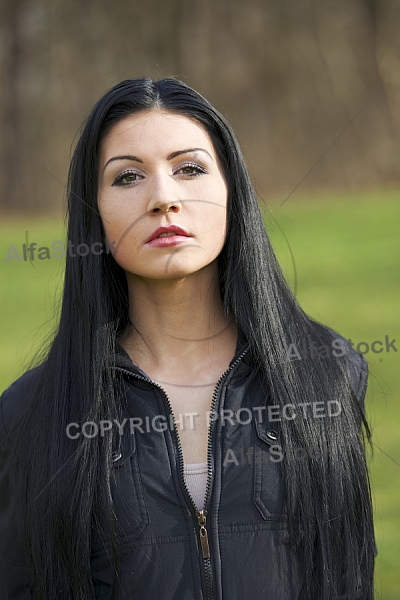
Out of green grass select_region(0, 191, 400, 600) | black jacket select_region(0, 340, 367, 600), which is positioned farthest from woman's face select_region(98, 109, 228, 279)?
green grass select_region(0, 191, 400, 600)

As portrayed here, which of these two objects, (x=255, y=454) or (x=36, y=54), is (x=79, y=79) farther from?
(x=255, y=454)

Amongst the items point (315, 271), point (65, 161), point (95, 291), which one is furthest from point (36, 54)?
point (95, 291)

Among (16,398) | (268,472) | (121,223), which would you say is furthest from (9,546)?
(121,223)

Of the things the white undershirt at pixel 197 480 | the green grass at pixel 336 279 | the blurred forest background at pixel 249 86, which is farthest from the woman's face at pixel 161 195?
the blurred forest background at pixel 249 86

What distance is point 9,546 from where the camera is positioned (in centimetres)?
166

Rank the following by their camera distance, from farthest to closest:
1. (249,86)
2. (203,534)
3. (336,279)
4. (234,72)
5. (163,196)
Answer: (234,72)
(249,86)
(336,279)
(163,196)
(203,534)

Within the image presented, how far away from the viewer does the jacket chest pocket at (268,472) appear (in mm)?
1541

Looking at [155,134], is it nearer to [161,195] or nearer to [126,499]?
[161,195]

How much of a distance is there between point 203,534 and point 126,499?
147 mm

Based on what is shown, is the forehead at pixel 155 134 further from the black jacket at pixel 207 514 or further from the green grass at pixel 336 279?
the green grass at pixel 336 279

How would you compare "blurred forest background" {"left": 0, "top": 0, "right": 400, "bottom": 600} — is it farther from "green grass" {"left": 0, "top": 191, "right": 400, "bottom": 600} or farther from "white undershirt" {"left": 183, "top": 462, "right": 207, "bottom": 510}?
"white undershirt" {"left": 183, "top": 462, "right": 207, "bottom": 510}

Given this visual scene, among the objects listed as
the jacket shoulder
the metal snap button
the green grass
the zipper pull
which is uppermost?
the green grass

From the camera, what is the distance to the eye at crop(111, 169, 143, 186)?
1667mm

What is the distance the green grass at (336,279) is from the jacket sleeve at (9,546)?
2.12 meters
